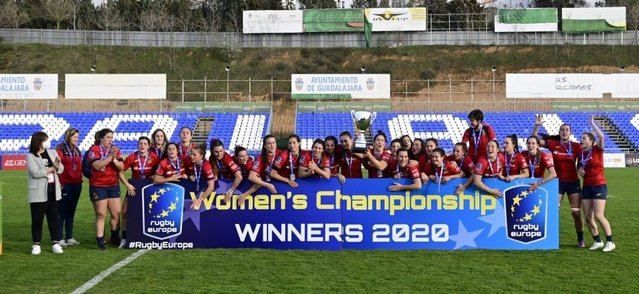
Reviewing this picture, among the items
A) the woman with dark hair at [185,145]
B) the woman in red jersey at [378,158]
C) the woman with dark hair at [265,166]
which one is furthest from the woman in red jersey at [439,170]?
the woman with dark hair at [185,145]

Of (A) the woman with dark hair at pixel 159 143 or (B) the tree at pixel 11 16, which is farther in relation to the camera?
(B) the tree at pixel 11 16

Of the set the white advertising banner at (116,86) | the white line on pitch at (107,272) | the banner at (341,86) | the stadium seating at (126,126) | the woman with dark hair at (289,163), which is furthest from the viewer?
the banner at (341,86)

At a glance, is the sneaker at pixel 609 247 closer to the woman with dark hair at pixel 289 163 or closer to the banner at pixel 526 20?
the woman with dark hair at pixel 289 163

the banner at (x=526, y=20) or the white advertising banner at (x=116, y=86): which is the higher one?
the banner at (x=526, y=20)

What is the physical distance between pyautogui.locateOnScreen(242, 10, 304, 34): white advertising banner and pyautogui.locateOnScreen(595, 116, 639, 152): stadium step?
92.2ft

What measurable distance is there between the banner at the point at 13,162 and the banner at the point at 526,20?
4283cm

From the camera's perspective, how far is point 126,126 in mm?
41750

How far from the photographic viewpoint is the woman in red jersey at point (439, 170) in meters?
10.0

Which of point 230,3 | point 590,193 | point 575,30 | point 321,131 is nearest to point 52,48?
point 230,3

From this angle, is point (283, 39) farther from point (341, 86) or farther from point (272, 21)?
point (341, 86)

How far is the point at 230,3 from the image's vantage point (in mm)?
77438

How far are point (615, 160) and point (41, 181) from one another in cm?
3194

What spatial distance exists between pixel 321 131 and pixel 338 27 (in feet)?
73.6

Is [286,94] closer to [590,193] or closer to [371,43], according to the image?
[371,43]
